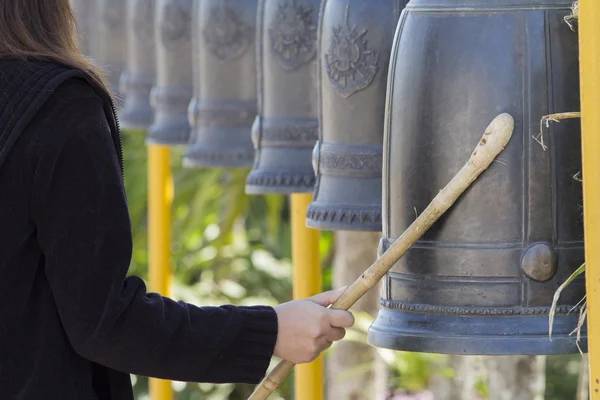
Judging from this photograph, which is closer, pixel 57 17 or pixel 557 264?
pixel 557 264

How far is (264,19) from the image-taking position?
2967mm

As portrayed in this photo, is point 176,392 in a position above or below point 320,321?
below

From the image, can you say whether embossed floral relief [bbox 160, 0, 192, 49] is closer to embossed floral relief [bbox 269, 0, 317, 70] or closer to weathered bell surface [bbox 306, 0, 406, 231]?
Answer: embossed floral relief [bbox 269, 0, 317, 70]

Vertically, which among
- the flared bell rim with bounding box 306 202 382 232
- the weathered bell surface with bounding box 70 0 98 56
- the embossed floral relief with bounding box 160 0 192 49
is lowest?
the flared bell rim with bounding box 306 202 382 232

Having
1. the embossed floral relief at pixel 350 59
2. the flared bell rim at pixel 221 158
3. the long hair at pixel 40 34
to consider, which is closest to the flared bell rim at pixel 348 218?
the embossed floral relief at pixel 350 59

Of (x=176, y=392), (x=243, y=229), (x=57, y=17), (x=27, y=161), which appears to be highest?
(x=57, y=17)

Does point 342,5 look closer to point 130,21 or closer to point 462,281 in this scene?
point 462,281

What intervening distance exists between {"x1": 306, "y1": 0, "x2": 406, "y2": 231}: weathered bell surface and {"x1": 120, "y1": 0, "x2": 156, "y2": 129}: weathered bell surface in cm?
193

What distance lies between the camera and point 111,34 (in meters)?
5.01

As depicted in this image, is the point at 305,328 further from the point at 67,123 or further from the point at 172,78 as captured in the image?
the point at 172,78

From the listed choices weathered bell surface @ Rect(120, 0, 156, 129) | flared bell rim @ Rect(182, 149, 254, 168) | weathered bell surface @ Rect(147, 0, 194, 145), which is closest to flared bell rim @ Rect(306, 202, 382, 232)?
flared bell rim @ Rect(182, 149, 254, 168)

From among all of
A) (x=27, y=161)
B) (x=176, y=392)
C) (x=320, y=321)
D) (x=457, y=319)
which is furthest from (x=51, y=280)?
(x=176, y=392)

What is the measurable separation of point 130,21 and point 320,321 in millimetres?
Answer: 2619

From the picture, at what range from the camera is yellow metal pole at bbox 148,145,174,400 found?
14.8 feet
